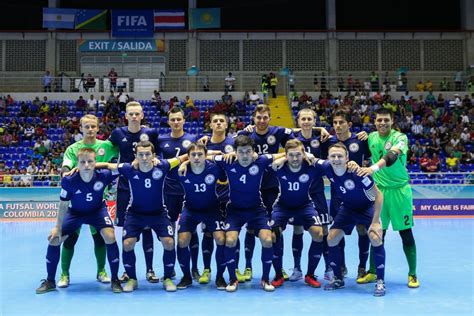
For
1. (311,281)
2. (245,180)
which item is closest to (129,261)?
(245,180)

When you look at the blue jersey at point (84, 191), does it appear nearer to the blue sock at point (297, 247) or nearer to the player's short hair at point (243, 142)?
the player's short hair at point (243, 142)

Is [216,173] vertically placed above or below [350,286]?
above

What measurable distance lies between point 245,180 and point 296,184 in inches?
25.9

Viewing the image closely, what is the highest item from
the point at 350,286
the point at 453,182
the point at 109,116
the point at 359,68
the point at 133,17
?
the point at 133,17

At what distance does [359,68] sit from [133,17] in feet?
41.2

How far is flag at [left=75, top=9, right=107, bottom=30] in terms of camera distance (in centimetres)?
2814

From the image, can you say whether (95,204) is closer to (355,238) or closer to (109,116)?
(355,238)

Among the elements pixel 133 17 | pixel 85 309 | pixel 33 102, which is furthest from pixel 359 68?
pixel 85 309

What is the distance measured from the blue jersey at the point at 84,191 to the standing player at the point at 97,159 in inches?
12.2

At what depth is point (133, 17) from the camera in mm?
27984

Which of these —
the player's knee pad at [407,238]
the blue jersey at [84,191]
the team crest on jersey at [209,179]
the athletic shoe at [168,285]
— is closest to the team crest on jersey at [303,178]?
the team crest on jersey at [209,179]

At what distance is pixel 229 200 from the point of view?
6.79 meters

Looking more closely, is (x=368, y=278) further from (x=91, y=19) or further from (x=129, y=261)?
(x=91, y=19)

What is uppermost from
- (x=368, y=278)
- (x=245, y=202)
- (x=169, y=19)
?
(x=169, y=19)
